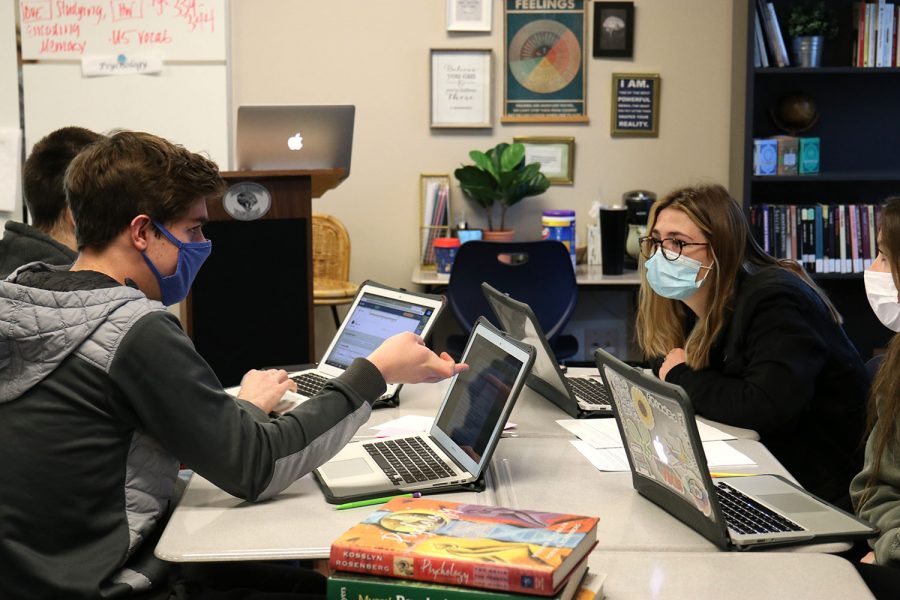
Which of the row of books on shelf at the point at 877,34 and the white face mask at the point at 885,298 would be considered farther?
the row of books on shelf at the point at 877,34

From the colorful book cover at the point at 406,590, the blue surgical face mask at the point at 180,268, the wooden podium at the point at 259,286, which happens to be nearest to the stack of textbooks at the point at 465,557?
the colorful book cover at the point at 406,590

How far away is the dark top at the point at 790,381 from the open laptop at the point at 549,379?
0.64 feet

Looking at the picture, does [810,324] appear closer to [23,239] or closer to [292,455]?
[292,455]

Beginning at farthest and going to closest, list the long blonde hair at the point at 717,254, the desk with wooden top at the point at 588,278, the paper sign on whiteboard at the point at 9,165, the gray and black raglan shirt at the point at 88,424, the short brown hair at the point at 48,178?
1. the paper sign on whiteboard at the point at 9,165
2. the desk with wooden top at the point at 588,278
3. the short brown hair at the point at 48,178
4. the long blonde hair at the point at 717,254
5. the gray and black raglan shirt at the point at 88,424

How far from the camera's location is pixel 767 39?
441 centimetres

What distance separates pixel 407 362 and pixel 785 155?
316 cm

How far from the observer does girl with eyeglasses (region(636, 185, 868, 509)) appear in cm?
217

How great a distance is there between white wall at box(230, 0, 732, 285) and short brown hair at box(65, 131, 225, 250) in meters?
3.18

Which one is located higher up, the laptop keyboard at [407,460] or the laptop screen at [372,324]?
the laptop screen at [372,324]

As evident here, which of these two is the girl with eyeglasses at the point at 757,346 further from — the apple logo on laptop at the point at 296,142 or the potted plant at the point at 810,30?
the potted plant at the point at 810,30

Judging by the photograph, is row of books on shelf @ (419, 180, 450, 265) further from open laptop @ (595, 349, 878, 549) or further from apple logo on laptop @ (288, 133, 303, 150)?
open laptop @ (595, 349, 878, 549)

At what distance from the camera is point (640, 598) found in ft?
4.35

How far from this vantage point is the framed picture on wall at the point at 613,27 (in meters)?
4.71

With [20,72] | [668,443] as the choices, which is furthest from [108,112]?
[668,443]
